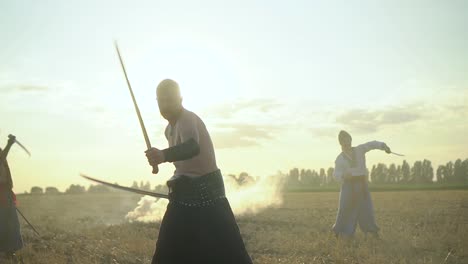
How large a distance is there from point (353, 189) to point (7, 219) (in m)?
7.98

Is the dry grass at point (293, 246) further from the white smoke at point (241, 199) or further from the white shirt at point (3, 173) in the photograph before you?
the white smoke at point (241, 199)

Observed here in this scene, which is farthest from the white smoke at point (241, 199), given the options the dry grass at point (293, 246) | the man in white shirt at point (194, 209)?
the man in white shirt at point (194, 209)

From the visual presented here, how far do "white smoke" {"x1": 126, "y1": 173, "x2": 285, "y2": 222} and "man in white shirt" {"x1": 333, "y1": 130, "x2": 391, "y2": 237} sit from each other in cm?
872

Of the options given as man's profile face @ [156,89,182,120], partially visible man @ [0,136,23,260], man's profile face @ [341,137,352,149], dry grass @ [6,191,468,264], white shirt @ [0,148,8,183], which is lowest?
dry grass @ [6,191,468,264]

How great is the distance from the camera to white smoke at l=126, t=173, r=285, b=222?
75.6ft

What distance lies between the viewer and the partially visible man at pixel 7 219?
9508 mm

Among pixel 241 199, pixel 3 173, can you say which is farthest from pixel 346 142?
pixel 241 199

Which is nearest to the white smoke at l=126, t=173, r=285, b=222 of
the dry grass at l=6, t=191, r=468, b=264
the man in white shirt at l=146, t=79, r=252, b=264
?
the dry grass at l=6, t=191, r=468, b=264

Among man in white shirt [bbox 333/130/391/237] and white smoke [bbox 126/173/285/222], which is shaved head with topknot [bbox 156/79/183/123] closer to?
man in white shirt [bbox 333/130/391/237]

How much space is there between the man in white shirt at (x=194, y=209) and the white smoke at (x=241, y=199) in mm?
15847

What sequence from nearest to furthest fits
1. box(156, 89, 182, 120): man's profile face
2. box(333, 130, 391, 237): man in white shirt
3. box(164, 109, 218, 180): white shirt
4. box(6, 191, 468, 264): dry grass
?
1. box(164, 109, 218, 180): white shirt
2. box(156, 89, 182, 120): man's profile face
3. box(6, 191, 468, 264): dry grass
4. box(333, 130, 391, 237): man in white shirt

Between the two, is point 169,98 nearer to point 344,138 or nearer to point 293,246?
point 293,246

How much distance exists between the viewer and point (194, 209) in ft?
16.2

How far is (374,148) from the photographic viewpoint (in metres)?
12.2
